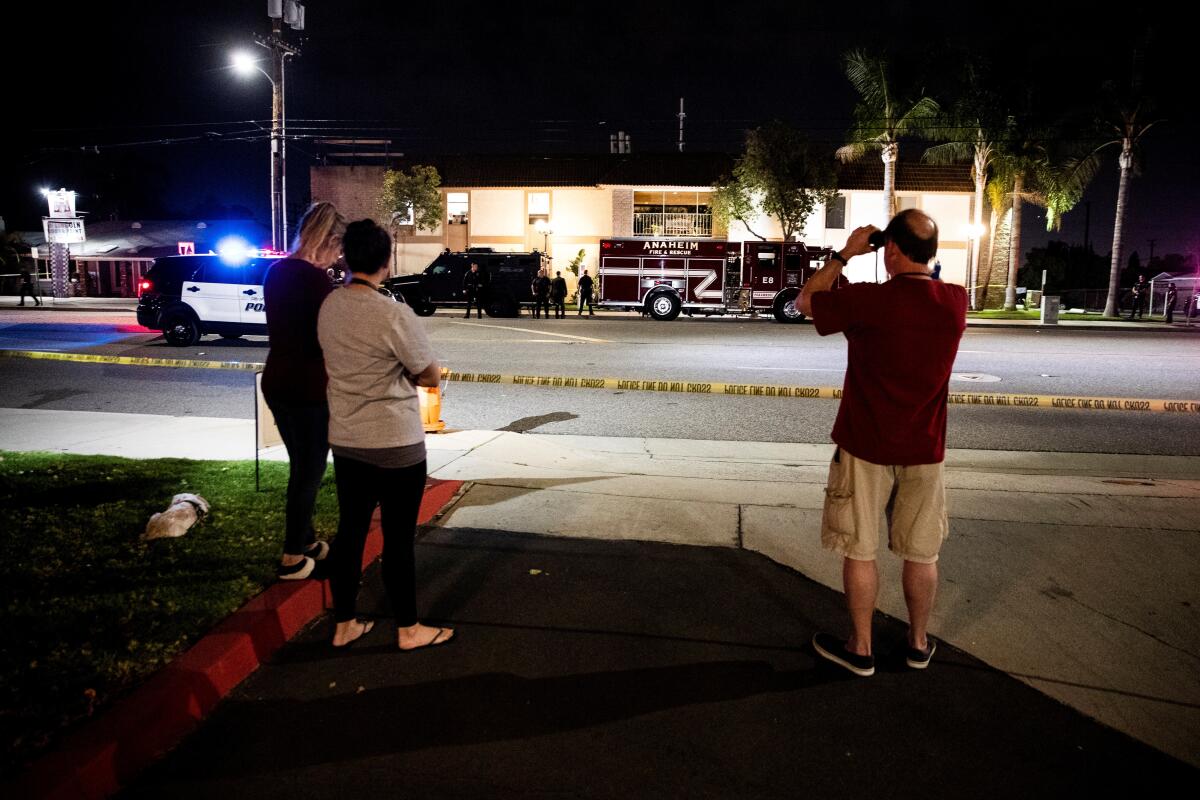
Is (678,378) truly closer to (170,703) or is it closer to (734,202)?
(170,703)

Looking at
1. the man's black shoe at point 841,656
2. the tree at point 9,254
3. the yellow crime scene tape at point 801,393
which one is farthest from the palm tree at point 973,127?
the tree at point 9,254

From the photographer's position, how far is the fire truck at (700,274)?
27656mm

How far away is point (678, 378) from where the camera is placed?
43.3 ft

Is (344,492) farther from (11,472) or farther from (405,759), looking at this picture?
(11,472)

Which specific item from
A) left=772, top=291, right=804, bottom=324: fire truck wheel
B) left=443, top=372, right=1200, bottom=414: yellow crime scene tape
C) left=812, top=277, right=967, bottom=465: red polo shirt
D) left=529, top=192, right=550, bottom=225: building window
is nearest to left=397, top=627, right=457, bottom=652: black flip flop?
left=812, top=277, right=967, bottom=465: red polo shirt

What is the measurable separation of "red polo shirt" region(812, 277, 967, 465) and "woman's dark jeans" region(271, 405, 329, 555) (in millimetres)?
2467

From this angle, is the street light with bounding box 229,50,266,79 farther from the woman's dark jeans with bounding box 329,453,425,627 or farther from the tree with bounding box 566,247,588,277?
the woman's dark jeans with bounding box 329,453,425,627

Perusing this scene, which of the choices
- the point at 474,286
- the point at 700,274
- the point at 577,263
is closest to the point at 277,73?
the point at 474,286

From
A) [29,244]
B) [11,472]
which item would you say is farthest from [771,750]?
[29,244]

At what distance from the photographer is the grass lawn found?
10.2 feet

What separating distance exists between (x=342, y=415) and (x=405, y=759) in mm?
1355

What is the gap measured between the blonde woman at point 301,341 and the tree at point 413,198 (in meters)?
38.5

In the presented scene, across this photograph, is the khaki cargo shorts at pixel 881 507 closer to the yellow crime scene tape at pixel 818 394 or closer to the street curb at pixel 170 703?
the street curb at pixel 170 703

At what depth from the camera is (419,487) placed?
3.56 meters
